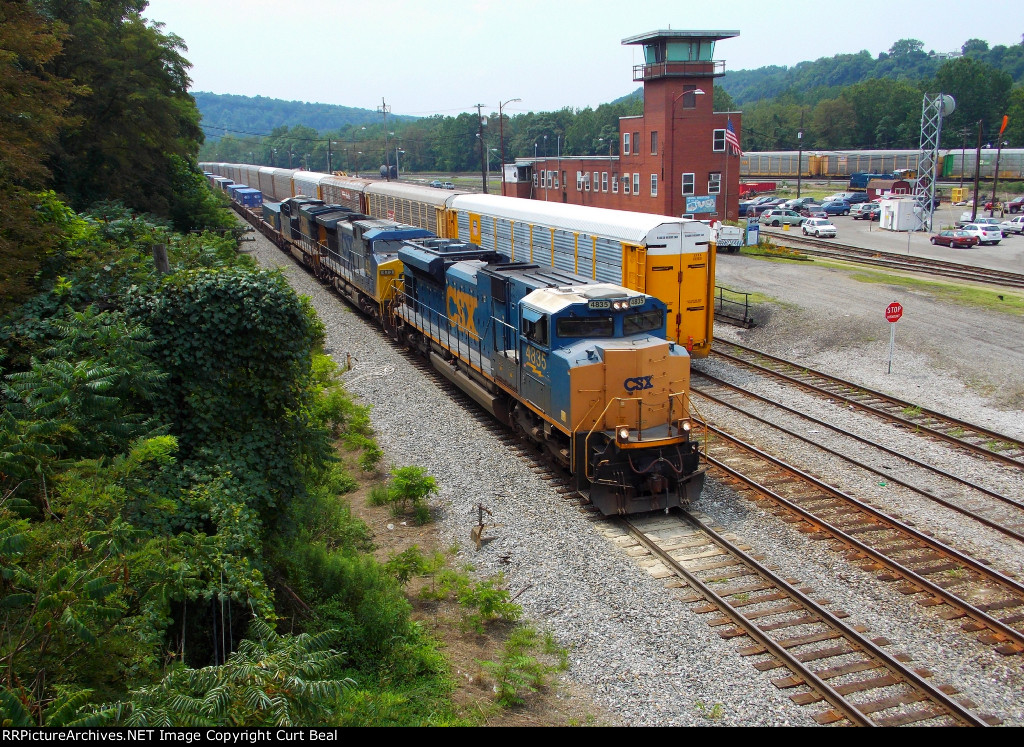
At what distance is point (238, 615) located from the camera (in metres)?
7.91

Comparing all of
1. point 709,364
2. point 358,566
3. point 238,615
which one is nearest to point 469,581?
point 358,566

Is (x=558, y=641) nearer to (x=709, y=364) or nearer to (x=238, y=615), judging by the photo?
(x=238, y=615)

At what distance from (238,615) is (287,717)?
2950 mm

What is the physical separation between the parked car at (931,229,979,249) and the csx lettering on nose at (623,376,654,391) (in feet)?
140

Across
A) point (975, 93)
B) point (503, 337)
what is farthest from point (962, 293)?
point (975, 93)

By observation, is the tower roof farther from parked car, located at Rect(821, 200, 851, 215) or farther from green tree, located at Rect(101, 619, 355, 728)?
green tree, located at Rect(101, 619, 355, 728)

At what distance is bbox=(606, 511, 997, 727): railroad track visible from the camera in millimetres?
7918

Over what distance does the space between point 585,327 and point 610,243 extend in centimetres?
812

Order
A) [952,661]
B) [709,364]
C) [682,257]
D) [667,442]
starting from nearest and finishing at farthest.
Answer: [952,661] < [667,442] < [682,257] < [709,364]

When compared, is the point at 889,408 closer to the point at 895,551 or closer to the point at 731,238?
the point at 895,551

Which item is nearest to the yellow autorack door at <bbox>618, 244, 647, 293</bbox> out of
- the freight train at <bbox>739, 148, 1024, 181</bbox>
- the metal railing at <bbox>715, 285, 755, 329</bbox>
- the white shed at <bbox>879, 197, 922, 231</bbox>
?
the metal railing at <bbox>715, 285, 755, 329</bbox>

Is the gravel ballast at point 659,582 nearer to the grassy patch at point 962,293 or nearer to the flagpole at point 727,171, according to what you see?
the grassy patch at point 962,293

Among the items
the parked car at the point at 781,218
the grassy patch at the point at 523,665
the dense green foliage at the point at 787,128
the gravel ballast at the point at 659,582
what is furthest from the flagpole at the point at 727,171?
the dense green foliage at the point at 787,128

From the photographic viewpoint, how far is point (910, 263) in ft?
125
